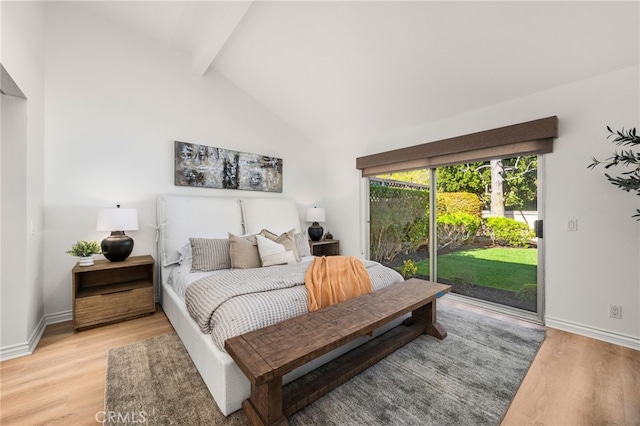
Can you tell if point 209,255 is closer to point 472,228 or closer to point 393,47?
point 393,47

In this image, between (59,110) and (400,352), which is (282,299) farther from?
(59,110)

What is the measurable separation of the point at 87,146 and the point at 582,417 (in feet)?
15.1

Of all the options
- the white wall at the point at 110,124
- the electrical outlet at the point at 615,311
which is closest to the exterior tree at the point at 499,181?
the electrical outlet at the point at 615,311

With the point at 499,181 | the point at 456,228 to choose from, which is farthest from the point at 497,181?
the point at 456,228

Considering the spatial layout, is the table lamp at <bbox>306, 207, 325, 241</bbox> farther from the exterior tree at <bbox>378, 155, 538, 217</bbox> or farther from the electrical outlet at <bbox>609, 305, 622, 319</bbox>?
the electrical outlet at <bbox>609, 305, 622, 319</bbox>

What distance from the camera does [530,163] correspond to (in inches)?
108

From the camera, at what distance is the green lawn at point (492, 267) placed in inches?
111

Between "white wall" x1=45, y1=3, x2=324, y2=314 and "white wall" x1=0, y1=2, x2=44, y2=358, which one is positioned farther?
"white wall" x1=45, y1=3, x2=324, y2=314

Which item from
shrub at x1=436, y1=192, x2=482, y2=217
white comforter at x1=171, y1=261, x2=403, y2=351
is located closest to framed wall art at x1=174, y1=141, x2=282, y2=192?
white comforter at x1=171, y1=261, x2=403, y2=351

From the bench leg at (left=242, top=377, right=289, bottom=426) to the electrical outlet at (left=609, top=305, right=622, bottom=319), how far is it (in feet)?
9.51

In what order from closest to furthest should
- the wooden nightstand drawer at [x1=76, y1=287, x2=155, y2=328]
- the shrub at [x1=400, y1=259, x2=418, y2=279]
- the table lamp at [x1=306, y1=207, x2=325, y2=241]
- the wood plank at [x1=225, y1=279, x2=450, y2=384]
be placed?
the wood plank at [x1=225, y1=279, x2=450, y2=384]
the wooden nightstand drawer at [x1=76, y1=287, x2=155, y2=328]
the shrub at [x1=400, y1=259, x2=418, y2=279]
the table lamp at [x1=306, y1=207, x2=325, y2=241]

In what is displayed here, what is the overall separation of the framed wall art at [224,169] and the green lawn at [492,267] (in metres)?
2.67

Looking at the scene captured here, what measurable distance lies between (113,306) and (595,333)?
4531 mm

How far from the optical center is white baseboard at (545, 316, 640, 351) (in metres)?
2.18
